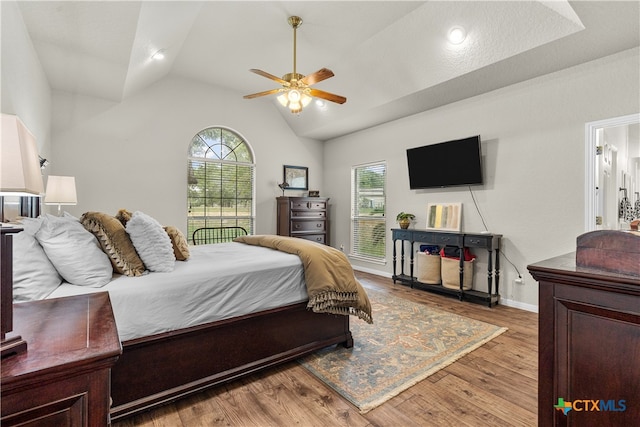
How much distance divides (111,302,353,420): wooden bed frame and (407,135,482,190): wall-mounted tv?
270 cm

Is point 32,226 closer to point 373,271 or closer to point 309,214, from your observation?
point 309,214

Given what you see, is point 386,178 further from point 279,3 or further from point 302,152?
point 279,3

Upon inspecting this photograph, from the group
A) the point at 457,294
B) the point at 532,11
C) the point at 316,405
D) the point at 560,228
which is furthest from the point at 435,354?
the point at 532,11

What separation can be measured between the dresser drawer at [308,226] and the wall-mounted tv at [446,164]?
6.46 feet

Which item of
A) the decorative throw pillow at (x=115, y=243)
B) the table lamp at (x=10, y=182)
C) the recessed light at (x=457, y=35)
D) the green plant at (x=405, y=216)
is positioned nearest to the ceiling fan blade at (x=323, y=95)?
the recessed light at (x=457, y=35)

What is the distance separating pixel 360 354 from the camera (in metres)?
2.45

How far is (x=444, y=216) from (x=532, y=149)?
1.31 metres

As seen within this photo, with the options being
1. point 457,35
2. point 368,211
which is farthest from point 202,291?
point 368,211

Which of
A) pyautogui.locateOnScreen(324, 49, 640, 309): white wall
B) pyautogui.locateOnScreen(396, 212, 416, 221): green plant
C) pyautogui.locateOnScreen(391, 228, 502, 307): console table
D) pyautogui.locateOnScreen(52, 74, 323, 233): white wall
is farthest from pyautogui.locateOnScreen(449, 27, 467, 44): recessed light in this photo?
pyautogui.locateOnScreen(52, 74, 323, 233): white wall

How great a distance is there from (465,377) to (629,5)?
312 centimetres

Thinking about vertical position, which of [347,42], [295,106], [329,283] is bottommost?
A: [329,283]

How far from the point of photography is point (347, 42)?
3.84 meters

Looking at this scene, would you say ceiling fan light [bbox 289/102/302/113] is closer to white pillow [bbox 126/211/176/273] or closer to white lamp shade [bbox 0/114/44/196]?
white pillow [bbox 126/211/176/273]

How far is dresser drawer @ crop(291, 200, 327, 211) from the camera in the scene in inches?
218
